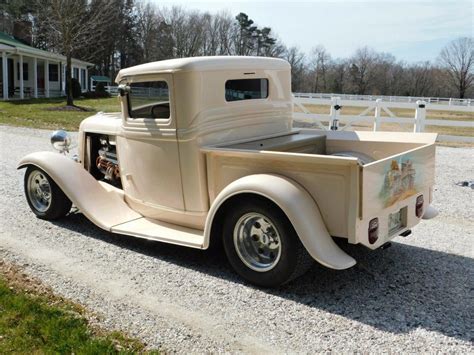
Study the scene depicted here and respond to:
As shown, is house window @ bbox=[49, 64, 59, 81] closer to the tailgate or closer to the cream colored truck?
the cream colored truck

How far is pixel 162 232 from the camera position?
4934 millimetres

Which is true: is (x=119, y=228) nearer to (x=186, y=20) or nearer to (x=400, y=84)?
(x=186, y=20)

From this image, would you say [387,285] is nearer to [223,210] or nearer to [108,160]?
[223,210]

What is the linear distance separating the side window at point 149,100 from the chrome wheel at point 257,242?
4.67 ft

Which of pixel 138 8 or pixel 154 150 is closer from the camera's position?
pixel 154 150

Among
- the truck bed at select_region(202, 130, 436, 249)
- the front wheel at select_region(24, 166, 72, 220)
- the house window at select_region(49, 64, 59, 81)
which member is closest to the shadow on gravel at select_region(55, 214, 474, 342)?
the truck bed at select_region(202, 130, 436, 249)

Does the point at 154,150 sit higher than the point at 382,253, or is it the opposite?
the point at 154,150

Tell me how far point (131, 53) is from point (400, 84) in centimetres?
4335

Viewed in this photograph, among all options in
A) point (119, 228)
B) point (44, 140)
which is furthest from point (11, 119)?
point (119, 228)

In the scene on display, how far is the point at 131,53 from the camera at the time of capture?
66.2 meters

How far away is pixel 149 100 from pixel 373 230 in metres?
2.61

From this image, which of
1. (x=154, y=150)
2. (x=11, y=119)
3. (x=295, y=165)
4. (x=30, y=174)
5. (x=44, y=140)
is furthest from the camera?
(x=11, y=119)

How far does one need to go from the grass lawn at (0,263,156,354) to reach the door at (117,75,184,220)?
1510 millimetres

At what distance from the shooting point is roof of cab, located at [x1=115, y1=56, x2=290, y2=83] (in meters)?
4.67
